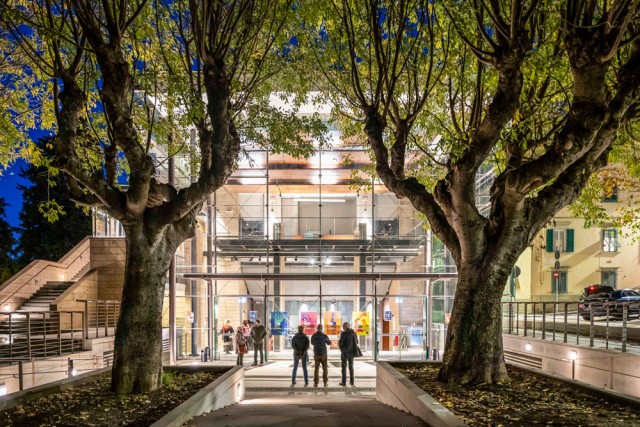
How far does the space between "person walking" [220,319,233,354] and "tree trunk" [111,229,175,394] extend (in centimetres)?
1400

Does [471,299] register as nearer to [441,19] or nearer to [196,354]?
[441,19]

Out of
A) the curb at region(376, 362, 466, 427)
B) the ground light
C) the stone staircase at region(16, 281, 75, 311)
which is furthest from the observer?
the stone staircase at region(16, 281, 75, 311)

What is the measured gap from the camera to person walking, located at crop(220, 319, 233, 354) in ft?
74.2

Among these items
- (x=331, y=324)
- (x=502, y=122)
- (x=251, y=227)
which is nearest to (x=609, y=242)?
(x=331, y=324)

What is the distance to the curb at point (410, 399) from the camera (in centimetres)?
608

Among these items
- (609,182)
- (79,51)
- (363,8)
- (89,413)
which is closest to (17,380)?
(89,413)

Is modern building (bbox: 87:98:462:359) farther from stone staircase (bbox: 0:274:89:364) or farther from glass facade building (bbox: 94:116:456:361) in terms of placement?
stone staircase (bbox: 0:274:89:364)

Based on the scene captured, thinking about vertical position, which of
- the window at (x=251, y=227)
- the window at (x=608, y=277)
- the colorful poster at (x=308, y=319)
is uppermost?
the window at (x=251, y=227)

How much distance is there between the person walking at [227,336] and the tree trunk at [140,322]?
14000 millimetres

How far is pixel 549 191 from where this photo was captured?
888cm

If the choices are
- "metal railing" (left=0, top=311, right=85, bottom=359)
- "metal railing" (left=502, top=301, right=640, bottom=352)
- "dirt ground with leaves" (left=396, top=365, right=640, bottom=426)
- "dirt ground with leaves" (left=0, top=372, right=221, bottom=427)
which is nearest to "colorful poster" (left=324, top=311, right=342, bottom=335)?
"metal railing" (left=502, top=301, right=640, bottom=352)

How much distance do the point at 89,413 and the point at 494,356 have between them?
6032 millimetres

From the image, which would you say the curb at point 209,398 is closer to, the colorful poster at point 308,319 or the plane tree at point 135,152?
the plane tree at point 135,152

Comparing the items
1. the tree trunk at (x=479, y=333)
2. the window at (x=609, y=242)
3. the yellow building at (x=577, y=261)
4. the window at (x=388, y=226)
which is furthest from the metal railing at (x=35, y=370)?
the window at (x=609, y=242)
